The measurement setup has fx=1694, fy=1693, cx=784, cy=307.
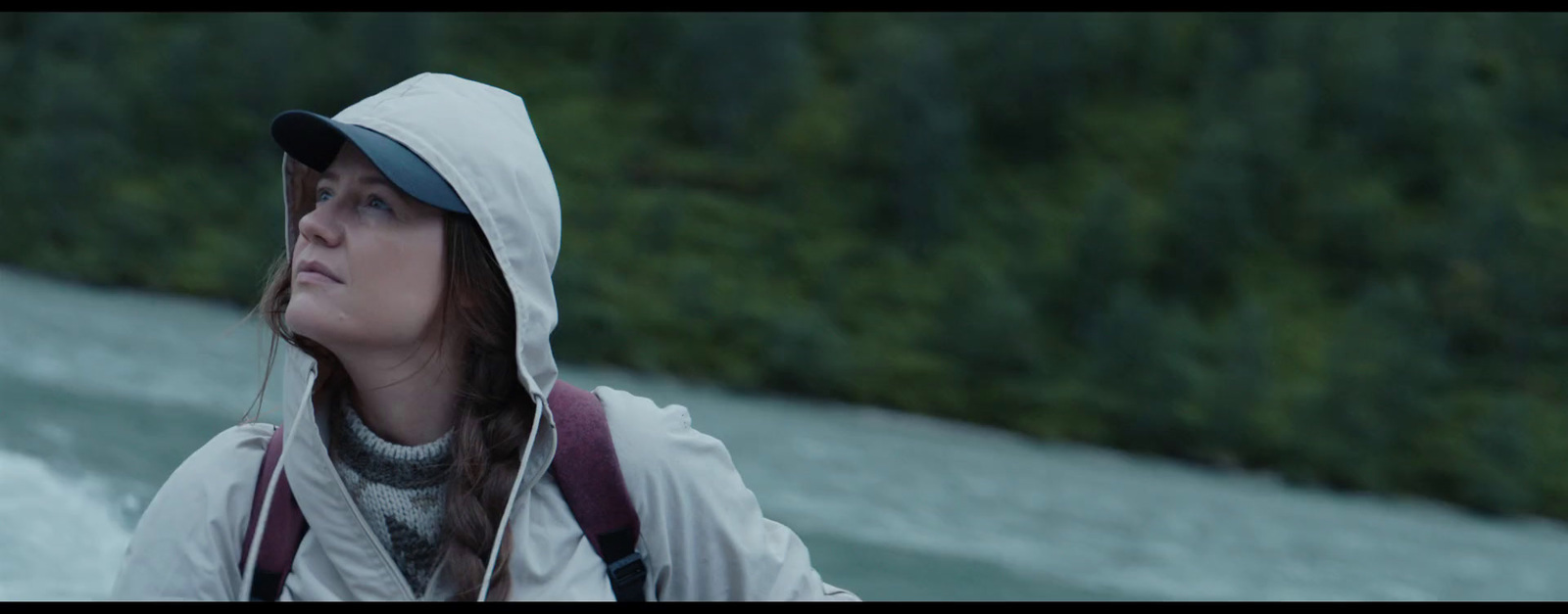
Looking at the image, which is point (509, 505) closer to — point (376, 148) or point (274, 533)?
point (274, 533)

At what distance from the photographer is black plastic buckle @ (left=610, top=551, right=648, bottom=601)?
1665 millimetres

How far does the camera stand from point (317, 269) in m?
1.61

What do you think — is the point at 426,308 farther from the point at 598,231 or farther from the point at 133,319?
the point at 598,231

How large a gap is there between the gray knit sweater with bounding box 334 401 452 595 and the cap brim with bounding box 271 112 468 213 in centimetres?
26

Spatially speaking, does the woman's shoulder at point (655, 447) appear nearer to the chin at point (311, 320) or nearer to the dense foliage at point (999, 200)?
the chin at point (311, 320)

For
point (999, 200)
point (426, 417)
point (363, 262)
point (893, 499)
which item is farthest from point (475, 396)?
point (999, 200)

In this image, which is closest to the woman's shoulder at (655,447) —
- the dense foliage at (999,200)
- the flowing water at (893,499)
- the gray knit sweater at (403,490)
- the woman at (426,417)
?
the woman at (426,417)

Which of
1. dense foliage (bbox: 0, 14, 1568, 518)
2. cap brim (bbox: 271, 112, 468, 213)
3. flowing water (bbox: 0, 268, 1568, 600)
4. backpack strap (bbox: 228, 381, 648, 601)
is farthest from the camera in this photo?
dense foliage (bbox: 0, 14, 1568, 518)

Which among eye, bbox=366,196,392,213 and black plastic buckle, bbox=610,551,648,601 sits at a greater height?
eye, bbox=366,196,392,213

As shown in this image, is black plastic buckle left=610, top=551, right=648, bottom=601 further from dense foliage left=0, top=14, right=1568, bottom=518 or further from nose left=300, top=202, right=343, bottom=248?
dense foliage left=0, top=14, right=1568, bottom=518

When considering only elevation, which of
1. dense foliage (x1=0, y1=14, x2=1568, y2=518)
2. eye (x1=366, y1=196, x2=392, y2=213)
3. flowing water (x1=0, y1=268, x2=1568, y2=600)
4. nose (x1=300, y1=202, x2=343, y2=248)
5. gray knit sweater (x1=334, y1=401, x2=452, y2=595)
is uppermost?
dense foliage (x1=0, y1=14, x2=1568, y2=518)

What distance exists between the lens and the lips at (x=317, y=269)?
63.4 inches

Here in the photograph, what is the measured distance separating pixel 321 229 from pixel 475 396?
0.23 meters

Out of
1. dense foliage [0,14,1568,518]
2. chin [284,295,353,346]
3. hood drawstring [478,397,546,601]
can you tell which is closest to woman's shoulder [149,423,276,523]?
chin [284,295,353,346]
